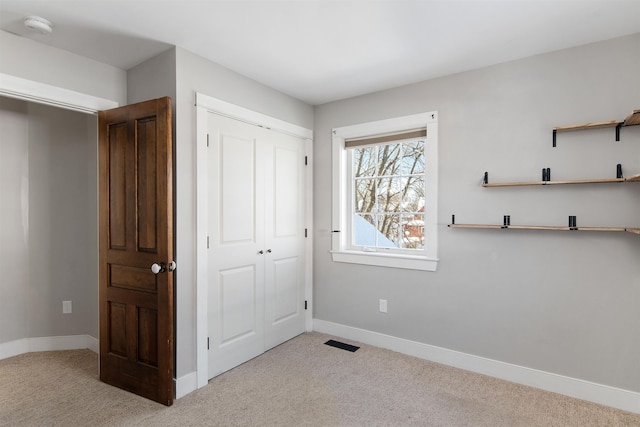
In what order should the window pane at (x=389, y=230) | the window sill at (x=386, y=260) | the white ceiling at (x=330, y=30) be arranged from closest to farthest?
the white ceiling at (x=330, y=30) < the window sill at (x=386, y=260) < the window pane at (x=389, y=230)

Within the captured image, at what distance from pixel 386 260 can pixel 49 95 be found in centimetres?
292

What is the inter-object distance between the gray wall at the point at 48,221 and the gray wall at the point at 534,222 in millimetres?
2913

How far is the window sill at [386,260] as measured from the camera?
294cm

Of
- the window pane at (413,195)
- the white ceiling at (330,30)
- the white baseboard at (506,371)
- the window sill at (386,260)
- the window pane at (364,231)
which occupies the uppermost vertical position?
the white ceiling at (330,30)

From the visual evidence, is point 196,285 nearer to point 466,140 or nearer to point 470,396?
point 470,396

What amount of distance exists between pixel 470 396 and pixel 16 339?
388 cm

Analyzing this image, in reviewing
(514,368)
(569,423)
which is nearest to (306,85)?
(514,368)

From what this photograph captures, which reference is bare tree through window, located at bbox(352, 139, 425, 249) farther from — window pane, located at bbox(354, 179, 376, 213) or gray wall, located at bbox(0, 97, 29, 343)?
gray wall, located at bbox(0, 97, 29, 343)

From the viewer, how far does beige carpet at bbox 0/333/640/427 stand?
2.08m

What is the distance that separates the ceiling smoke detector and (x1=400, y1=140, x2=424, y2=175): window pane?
2.79 m

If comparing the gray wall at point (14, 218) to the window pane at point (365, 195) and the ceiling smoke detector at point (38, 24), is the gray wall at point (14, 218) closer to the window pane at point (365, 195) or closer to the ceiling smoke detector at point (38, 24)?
the ceiling smoke detector at point (38, 24)

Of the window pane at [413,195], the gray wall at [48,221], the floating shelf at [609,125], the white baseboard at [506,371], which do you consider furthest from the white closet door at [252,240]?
the floating shelf at [609,125]

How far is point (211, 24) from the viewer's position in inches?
82.1

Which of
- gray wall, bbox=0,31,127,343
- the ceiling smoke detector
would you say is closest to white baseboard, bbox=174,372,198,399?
gray wall, bbox=0,31,127,343
